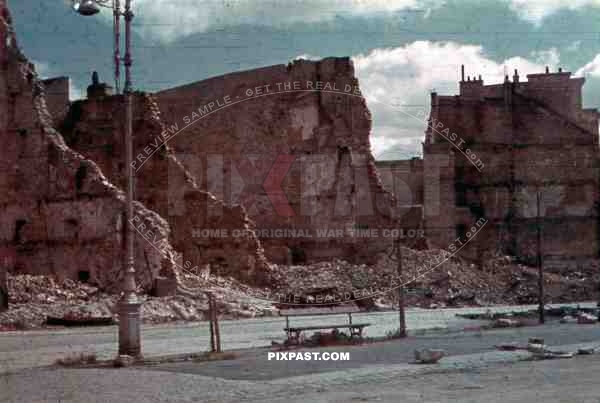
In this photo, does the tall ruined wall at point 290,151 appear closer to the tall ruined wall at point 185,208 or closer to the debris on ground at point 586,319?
the tall ruined wall at point 185,208

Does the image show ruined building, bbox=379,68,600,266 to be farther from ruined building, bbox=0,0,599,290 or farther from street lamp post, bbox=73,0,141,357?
street lamp post, bbox=73,0,141,357

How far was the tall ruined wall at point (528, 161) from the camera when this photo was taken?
5131cm

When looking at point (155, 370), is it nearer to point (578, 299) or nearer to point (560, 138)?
point (578, 299)

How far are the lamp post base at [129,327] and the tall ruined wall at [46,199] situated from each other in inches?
600

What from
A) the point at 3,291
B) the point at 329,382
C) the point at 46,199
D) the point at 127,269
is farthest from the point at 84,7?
the point at 46,199

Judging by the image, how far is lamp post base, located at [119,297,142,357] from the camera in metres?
14.2

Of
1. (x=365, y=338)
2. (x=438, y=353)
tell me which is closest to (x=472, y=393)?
(x=438, y=353)

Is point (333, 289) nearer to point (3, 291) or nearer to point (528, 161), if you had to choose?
point (3, 291)

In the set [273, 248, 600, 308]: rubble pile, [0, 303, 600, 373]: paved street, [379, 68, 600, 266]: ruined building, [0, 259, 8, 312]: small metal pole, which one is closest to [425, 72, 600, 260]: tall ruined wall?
[379, 68, 600, 266]: ruined building

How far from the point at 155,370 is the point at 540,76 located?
4302 cm

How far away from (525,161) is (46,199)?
96.4 ft

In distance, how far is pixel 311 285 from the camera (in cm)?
3381

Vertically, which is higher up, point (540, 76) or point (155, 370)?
point (540, 76)

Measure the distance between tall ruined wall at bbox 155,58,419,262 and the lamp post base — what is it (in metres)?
23.3
